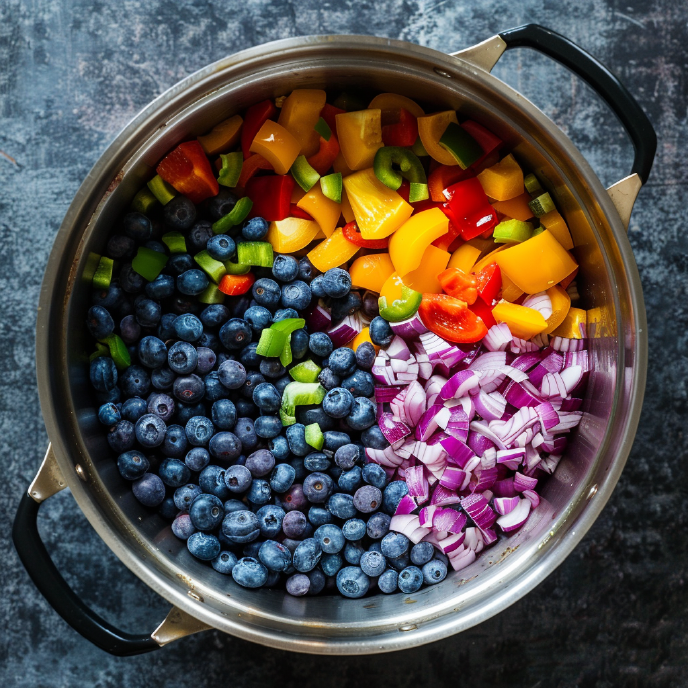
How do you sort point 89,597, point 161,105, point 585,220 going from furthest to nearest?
1. point 89,597
2. point 585,220
3. point 161,105

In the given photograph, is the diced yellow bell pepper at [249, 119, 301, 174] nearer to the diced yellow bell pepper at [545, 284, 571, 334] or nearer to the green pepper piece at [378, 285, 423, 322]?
the green pepper piece at [378, 285, 423, 322]

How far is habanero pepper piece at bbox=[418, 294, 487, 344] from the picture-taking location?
1.84 metres

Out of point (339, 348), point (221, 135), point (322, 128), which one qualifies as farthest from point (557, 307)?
point (221, 135)

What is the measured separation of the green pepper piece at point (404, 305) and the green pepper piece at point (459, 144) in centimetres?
41

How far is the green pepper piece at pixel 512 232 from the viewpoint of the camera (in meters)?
1.85

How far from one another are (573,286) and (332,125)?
0.92 meters

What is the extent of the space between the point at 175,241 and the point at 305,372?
564mm

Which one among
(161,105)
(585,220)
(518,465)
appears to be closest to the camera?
(161,105)

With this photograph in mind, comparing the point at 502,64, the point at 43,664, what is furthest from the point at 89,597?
the point at 502,64

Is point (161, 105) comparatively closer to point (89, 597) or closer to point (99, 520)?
point (99, 520)

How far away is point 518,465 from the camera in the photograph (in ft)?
6.16

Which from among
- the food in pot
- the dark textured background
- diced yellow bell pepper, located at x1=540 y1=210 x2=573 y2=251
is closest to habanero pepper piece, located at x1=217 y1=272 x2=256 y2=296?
A: the food in pot

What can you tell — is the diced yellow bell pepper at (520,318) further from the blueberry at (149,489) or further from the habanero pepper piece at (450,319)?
the blueberry at (149,489)

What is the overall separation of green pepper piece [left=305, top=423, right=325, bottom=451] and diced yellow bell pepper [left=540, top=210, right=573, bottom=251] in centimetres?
94
